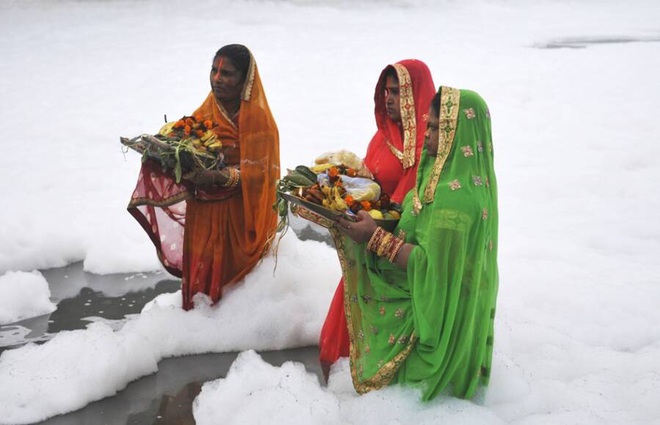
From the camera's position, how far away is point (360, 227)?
A: 3832mm

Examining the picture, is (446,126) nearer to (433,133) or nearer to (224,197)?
(433,133)

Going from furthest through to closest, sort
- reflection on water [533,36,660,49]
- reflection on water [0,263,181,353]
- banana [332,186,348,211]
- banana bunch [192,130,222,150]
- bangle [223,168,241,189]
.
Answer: reflection on water [533,36,660,49]
reflection on water [0,263,181,353]
bangle [223,168,241,189]
banana bunch [192,130,222,150]
banana [332,186,348,211]

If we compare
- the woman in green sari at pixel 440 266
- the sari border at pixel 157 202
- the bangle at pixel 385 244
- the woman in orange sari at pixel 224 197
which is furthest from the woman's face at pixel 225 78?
the bangle at pixel 385 244

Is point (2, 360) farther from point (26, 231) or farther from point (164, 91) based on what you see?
point (164, 91)

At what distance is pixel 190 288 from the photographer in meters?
5.64

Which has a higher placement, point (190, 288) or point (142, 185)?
point (142, 185)

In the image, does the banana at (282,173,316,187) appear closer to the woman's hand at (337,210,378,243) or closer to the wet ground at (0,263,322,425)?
the woman's hand at (337,210,378,243)

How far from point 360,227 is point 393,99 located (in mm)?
1112

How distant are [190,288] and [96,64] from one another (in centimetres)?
885

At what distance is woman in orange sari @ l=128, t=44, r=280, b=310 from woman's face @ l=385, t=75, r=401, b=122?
115cm

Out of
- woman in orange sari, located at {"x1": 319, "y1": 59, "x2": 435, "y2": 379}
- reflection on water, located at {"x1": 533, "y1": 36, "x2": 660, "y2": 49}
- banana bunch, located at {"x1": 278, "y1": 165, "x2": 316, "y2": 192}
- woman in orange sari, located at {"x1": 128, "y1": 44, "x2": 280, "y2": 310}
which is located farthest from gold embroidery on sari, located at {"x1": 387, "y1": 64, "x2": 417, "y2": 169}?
reflection on water, located at {"x1": 533, "y1": 36, "x2": 660, "y2": 49}

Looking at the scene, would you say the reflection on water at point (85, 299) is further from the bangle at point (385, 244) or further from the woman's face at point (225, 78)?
the bangle at point (385, 244)

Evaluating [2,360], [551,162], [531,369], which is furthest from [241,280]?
[551,162]

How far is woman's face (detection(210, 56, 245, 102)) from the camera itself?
530cm
